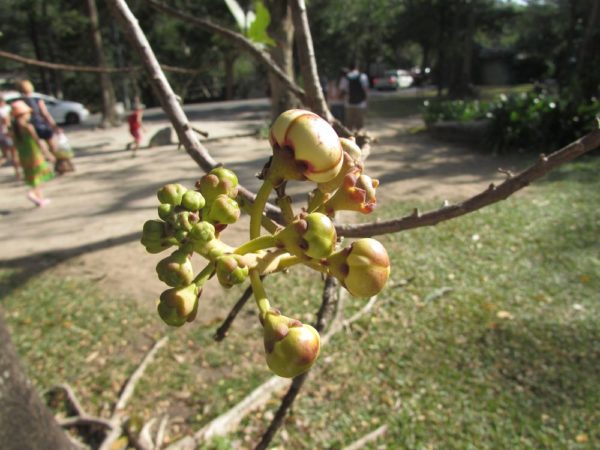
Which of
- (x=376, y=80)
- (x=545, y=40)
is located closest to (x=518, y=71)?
(x=545, y=40)

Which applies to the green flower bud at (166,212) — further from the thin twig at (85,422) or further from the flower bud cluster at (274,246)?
the thin twig at (85,422)

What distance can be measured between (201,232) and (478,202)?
79 cm

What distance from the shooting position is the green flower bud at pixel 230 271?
78 centimetres

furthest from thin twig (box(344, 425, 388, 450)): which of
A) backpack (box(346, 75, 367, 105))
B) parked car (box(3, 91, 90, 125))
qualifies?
parked car (box(3, 91, 90, 125))

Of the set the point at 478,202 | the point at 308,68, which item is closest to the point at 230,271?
the point at 478,202

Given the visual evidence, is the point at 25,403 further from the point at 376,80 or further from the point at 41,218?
the point at 376,80

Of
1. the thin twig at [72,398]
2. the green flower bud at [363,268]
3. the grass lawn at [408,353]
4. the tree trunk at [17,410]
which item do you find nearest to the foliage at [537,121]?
the grass lawn at [408,353]

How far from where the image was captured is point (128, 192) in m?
9.82

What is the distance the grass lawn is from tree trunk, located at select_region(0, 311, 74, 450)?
1297mm

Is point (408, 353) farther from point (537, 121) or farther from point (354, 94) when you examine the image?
point (354, 94)

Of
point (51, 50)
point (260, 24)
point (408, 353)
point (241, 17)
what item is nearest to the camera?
point (260, 24)

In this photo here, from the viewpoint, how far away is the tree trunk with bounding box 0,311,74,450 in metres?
2.66

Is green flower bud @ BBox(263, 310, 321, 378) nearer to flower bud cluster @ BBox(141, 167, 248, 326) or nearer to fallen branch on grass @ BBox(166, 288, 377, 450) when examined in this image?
flower bud cluster @ BBox(141, 167, 248, 326)

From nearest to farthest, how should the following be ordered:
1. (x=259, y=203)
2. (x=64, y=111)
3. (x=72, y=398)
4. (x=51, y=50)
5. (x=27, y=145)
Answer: (x=259, y=203), (x=72, y=398), (x=27, y=145), (x=64, y=111), (x=51, y=50)
